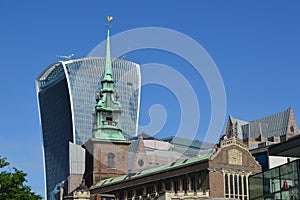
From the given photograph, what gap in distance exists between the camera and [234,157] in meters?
96.7

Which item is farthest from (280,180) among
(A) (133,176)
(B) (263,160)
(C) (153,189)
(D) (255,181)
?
(B) (263,160)

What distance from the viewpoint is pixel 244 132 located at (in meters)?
178

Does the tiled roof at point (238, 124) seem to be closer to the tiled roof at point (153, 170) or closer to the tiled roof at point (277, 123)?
the tiled roof at point (277, 123)

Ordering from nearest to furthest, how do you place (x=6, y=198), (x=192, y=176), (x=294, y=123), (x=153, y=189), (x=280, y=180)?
1. (x=280, y=180)
2. (x=6, y=198)
3. (x=192, y=176)
4. (x=153, y=189)
5. (x=294, y=123)

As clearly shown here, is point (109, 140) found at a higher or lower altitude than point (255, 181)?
higher

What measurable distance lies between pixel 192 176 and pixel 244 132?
83.0 meters

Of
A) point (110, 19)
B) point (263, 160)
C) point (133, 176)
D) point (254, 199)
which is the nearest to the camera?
point (254, 199)

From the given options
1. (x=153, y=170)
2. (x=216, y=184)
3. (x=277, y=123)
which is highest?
(x=277, y=123)

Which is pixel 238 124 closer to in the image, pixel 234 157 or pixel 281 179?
pixel 234 157

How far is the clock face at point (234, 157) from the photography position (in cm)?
9619

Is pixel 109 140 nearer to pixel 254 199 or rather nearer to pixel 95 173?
pixel 95 173

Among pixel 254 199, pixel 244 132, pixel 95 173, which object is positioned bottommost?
pixel 254 199

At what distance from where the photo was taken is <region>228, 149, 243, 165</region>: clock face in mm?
96188

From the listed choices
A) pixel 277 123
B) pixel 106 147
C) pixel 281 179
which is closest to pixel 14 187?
pixel 281 179
